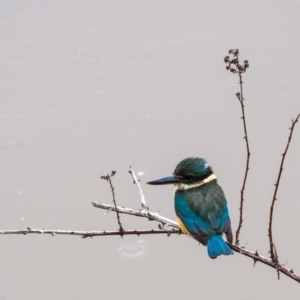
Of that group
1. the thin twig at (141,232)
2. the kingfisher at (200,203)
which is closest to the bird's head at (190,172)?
the kingfisher at (200,203)

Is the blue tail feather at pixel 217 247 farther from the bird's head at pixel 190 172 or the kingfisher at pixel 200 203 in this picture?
the bird's head at pixel 190 172

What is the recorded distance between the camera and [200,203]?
2953mm

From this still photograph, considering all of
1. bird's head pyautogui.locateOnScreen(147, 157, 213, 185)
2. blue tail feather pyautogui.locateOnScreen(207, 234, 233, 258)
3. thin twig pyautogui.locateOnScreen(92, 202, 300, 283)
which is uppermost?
bird's head pyautogui.locateOnScreen(147, 157, 213, 185)

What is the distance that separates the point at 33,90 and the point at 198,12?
1.94 meters

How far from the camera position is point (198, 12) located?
6570 mm

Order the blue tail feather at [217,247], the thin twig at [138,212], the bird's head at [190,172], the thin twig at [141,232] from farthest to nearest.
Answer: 1. the bird's head at [190,172]
2. the blue tail feather at [217,247]
3. the thin twig at [138,212]
4. the thin twig at [141,232]

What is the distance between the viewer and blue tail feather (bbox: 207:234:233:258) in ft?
8.88

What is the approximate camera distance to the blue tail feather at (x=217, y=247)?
2.71 m

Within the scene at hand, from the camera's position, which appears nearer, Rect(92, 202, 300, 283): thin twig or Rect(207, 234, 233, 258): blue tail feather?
Rect(92, 202, 300, 283): thin twig

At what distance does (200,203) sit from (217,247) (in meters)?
0.27

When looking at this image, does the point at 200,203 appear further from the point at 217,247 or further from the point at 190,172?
the point at 217,247

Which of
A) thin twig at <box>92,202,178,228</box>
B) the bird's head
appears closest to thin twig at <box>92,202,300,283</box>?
thin twig at <box>92,202,178,228</box>

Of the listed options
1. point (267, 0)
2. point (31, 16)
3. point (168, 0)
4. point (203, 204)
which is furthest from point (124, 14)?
point (203, 204)

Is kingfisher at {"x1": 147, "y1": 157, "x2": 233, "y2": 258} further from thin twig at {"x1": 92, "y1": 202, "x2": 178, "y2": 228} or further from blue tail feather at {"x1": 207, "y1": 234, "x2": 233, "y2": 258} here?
thin twig at {"x1": 92, "y1": 202, "x2": 178, "y2": 228}
